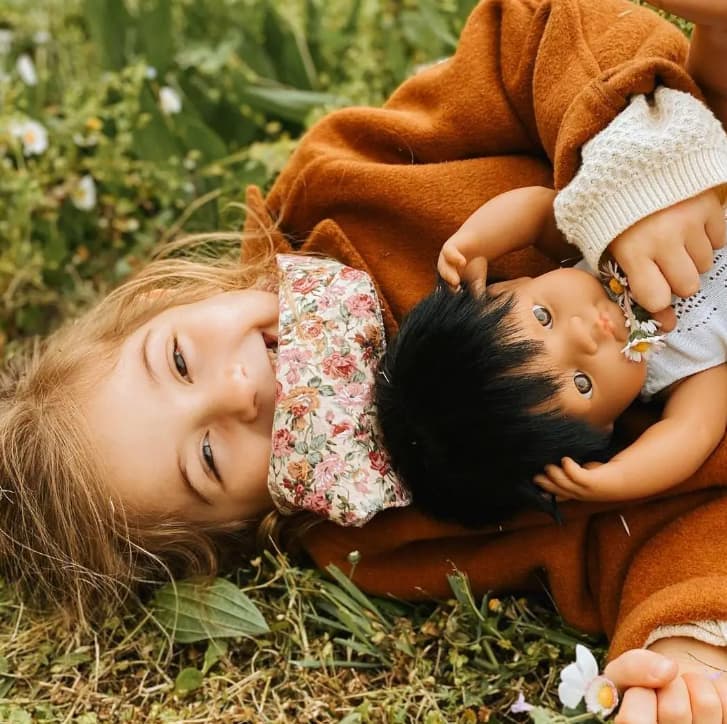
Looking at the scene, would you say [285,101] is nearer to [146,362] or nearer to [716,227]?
[146,362]

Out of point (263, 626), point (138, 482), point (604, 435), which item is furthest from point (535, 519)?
point (138, 482)

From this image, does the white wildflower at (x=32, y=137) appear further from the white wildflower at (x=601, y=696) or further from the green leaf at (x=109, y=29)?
the white wildflower at (x=601, y=696)

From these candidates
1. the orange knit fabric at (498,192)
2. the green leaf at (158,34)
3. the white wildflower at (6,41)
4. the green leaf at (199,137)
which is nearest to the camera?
the orange knit fabric at (498,192)

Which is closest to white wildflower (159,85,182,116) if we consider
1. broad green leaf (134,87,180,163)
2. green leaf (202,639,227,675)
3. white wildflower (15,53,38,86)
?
broad green leaf (134,87,180,163)

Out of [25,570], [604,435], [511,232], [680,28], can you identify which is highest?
[680,28]

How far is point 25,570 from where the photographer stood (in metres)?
1.64

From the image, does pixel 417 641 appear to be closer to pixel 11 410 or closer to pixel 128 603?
pixel 128 603

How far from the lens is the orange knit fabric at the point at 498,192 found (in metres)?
1.39

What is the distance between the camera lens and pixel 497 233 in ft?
4.52

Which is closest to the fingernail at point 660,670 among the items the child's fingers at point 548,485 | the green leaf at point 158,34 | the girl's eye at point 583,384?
the child's fingers at point 548,485

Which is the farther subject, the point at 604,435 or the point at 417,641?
the point at 417,641

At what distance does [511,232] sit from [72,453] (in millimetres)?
771

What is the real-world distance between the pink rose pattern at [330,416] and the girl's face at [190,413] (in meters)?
0.07

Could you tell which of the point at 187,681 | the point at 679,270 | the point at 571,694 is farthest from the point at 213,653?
the point at 679,270
